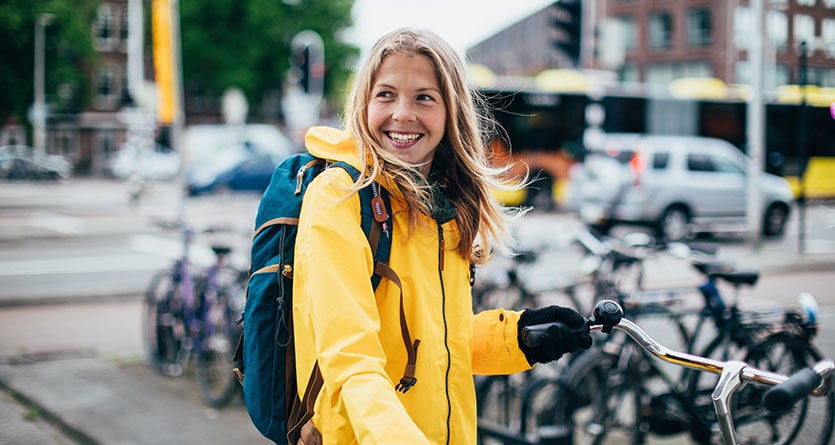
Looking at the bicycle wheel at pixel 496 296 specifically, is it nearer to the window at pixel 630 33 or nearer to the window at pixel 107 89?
the window at pixel 630 33

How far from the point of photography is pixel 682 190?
15.9 meters

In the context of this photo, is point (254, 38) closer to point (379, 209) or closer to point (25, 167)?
point (25, 167)

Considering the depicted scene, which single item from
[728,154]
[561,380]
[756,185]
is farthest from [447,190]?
[728,154]

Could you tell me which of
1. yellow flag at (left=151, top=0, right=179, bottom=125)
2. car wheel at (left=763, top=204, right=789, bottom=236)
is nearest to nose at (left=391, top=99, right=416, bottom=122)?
yellow flag at (left=151, top=0, right=179, bottom=125)

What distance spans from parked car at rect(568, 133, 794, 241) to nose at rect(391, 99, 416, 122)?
46.1 feet

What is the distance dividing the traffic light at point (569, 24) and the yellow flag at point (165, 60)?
5.29 m

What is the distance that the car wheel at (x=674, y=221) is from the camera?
51.7ft

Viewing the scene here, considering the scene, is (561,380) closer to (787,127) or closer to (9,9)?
(9,9)

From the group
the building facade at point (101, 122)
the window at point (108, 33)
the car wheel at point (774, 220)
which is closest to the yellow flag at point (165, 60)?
the car wheel at point (774, 220)

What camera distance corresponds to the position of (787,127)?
19.7m

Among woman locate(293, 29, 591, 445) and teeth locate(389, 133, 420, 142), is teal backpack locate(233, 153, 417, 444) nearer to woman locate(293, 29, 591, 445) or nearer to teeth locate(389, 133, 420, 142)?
woman locate(293, 29, 591, 445)

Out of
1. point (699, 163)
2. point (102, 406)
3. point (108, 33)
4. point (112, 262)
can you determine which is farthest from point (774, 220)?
point (108, 33)

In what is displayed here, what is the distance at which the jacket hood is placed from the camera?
6.07ft

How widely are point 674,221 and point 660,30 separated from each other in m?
36.3
